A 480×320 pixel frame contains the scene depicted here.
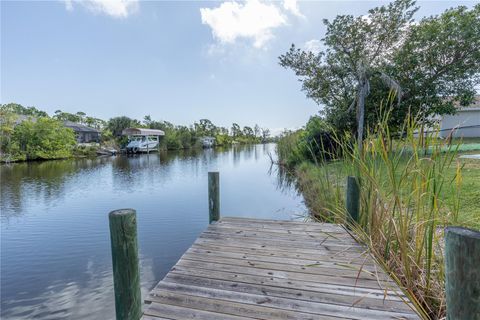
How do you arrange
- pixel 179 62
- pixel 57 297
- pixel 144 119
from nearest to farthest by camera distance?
pixel 57 297
pixel 179 62
pixel 144 119

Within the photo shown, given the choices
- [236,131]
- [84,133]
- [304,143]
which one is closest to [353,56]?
[304,143]

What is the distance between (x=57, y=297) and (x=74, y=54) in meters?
16.0

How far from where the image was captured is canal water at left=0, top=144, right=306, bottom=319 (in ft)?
9.68

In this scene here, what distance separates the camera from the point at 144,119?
111 feet

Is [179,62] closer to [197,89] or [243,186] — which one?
[197,89]

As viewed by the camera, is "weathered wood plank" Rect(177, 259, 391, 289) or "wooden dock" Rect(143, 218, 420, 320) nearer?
"wooden dock" Rect(143, 218, 420, 320)

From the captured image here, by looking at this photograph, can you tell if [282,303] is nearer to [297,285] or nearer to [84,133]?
[297,285]

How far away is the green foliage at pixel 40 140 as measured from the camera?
690 inches

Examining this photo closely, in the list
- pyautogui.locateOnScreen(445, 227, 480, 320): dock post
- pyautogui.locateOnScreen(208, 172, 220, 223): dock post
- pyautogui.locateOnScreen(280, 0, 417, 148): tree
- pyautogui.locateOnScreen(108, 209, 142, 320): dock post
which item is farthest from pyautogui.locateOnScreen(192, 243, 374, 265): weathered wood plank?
pyautogui.locateOnScreen(280, 0, 417, 148): tree

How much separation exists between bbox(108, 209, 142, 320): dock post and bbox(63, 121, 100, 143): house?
32172 mm

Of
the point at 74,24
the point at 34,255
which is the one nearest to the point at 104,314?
the point at 34,255

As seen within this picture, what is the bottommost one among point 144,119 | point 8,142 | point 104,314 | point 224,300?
point 104,314

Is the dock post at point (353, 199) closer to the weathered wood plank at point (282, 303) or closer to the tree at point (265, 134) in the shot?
the weathered wood plank at point (282, 303)

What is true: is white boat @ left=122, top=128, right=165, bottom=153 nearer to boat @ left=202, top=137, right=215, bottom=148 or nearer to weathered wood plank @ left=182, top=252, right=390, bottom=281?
boat @ left=202, top=137, right=215, bottom=148
